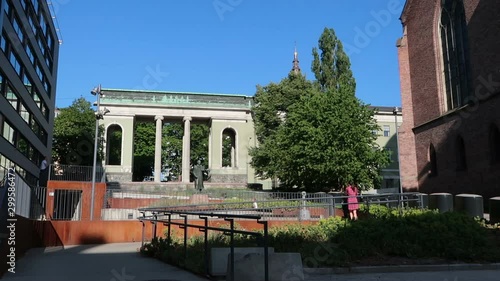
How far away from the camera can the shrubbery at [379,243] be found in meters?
9.84

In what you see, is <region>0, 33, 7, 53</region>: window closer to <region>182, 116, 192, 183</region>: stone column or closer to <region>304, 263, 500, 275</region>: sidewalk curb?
<region>182, 116, 192, 183</region>: stone column

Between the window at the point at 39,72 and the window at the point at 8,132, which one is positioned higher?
the window at the point at 39,72

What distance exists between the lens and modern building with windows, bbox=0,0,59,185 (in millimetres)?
30859

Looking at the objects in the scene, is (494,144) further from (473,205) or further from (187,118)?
(187,118)

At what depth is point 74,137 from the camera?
184ft

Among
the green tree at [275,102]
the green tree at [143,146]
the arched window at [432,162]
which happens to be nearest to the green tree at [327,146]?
the arched window at [432,162]

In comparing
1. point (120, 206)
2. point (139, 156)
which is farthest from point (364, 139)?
point (139, 156)

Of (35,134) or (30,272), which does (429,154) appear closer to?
(30,272)

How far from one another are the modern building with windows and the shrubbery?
57.5 feet

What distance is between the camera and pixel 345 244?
10.2 m

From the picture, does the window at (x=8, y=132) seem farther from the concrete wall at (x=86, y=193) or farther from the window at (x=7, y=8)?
the concrete wall at (x=86, y=193)

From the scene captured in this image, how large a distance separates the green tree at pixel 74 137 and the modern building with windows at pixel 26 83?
4.02m

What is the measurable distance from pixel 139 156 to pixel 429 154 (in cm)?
4629

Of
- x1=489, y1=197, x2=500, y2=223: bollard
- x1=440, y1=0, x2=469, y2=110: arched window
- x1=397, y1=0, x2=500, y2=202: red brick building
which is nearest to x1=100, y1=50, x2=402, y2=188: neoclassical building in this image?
→ x1=397, y1=0, x2=500, y2=202: red brick building
